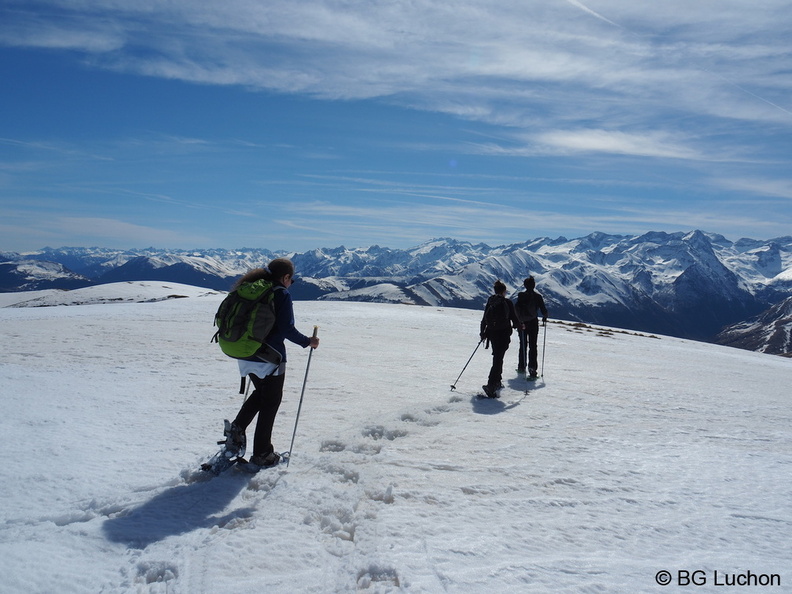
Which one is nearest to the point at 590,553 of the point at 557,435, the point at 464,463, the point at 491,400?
the point at 464,463

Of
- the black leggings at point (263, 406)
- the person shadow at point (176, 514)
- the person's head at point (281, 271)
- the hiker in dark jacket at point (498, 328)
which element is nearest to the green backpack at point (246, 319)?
the person's head at point (281, 271)

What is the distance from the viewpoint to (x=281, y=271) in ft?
19.8

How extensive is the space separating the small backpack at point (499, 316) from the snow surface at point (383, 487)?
1652 millimetres

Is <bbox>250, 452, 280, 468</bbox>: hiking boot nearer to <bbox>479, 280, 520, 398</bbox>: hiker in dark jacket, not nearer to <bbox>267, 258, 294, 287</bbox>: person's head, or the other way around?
<bbox>267, 258, 294, 287</bbox>: person's head

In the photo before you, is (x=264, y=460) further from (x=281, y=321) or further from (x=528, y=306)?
(x=528, y=306)

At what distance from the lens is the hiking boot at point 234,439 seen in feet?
18.9

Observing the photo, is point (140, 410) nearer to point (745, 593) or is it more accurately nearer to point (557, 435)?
point (557, 435)

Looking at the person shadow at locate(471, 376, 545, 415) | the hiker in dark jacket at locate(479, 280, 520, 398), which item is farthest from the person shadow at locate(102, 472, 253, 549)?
the hiker in dark jacket at locate(479, 280, 520, 398)

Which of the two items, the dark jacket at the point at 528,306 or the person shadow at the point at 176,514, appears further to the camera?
the dark jacket at the point at 528,306

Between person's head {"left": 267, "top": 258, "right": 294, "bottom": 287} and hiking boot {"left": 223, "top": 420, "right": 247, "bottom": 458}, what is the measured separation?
6.11ft

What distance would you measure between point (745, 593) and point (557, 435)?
4067mm

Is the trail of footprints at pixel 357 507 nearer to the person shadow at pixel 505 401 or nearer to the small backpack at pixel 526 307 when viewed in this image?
the person shadow at pixel 505 401

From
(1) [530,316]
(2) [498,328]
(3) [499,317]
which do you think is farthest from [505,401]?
(1) [530,316]

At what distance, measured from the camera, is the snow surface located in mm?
4012
